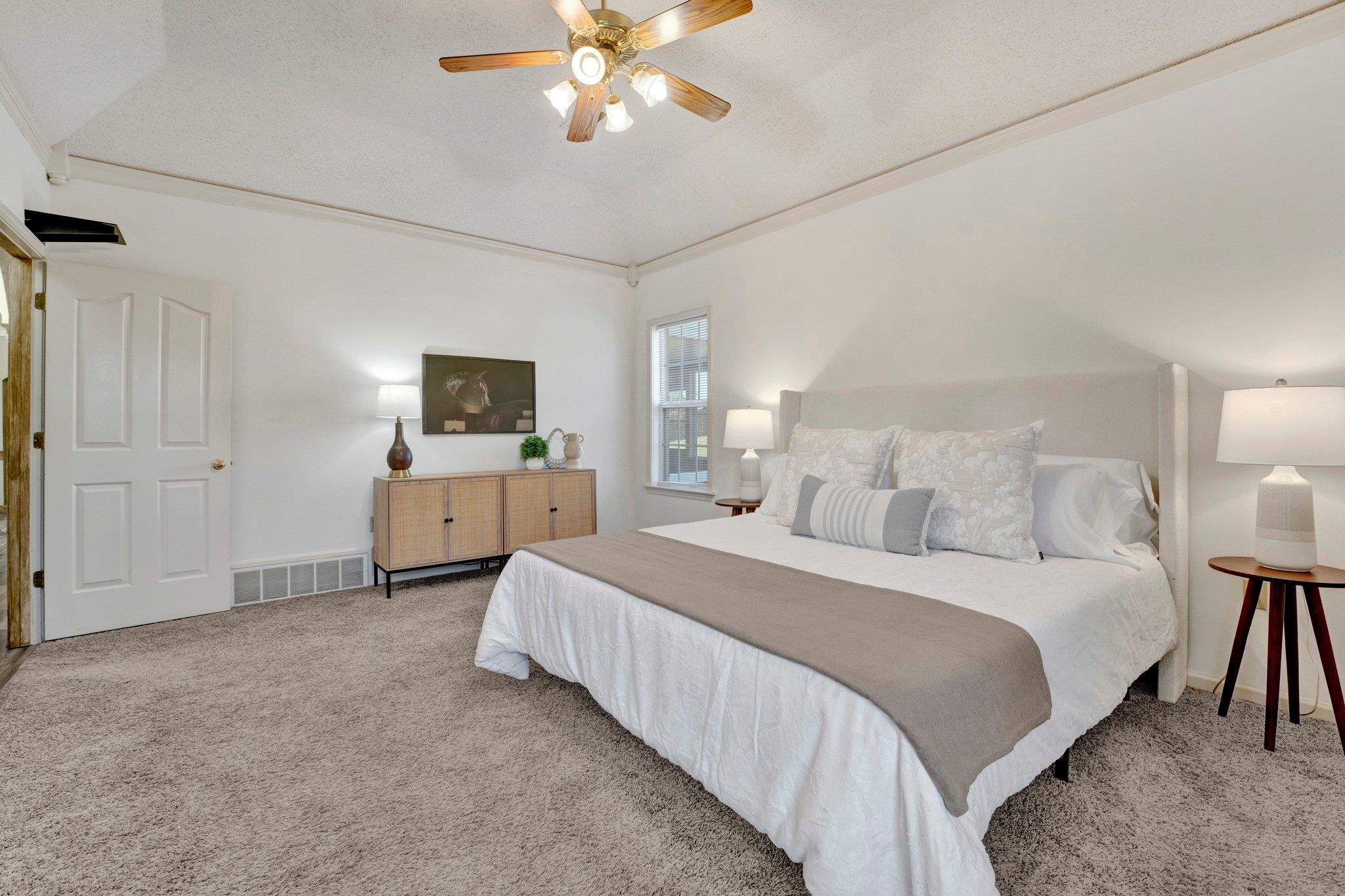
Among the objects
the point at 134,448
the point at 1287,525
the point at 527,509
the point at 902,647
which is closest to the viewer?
the point at 902,647

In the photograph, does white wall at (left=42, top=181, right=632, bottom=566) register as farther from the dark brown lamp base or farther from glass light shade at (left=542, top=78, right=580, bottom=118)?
glass light shade at (left=542, top=78, right=580, bottom=118)

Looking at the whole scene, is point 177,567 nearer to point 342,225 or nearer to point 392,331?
point 392,331

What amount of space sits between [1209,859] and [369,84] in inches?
179

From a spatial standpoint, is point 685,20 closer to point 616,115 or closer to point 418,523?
point 616,115

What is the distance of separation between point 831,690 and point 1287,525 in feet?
6.28

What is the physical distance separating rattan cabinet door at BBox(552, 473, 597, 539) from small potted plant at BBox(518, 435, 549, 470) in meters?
0.25

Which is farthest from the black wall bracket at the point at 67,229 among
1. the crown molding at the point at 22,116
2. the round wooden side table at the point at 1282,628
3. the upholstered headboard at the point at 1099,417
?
the round wooden side table at the point at 1282,628

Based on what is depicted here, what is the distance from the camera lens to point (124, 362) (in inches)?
125

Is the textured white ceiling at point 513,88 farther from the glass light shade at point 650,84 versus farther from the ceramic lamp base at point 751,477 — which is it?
the ceramic lamp base at point 751,477

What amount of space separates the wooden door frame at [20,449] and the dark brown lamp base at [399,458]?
5.44 ft

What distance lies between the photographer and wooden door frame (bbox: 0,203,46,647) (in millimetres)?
2893

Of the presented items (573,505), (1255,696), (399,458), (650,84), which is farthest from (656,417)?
(1255,696)

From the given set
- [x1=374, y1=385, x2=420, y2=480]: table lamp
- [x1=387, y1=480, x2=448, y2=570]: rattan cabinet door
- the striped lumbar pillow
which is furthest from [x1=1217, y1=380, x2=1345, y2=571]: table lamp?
[x1=374, y1=385, x2=420, y2=480]: table lamp

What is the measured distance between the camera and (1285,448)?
6.11ft
